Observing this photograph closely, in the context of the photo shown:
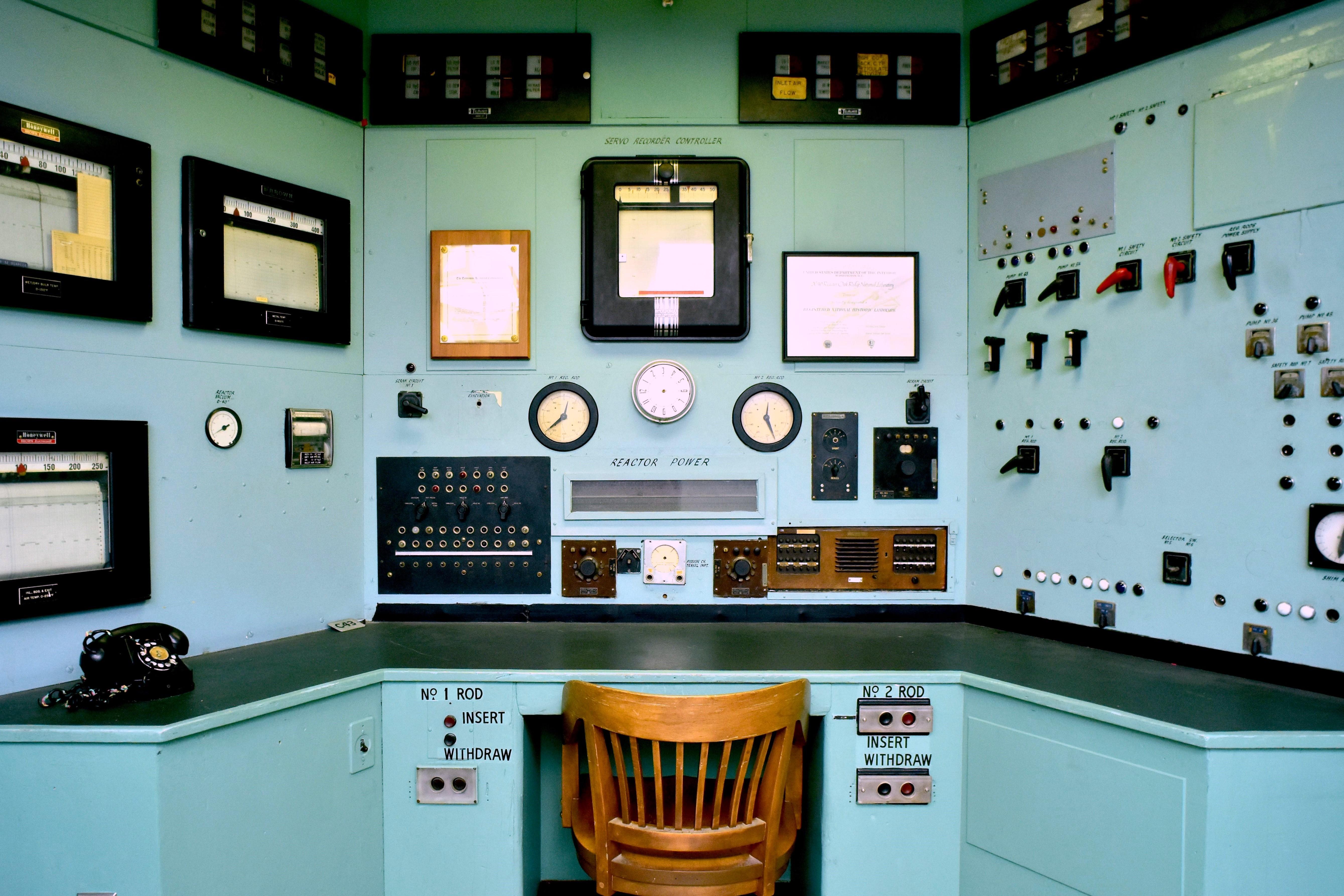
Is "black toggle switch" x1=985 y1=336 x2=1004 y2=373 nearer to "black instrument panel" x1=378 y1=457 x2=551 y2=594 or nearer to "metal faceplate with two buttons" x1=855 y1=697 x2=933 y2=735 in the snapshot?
"metal faceplate with two buttons" x1=855 y1=697 x2=933 y2=735

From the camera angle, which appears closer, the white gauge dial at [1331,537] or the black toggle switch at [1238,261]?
the white gauge dial at [1331,537]

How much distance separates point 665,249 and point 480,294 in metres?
0.65

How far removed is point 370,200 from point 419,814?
1925 millimetres

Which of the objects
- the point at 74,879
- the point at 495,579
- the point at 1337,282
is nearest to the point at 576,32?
the point at 495,579

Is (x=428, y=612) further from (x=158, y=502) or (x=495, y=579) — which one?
(x=158, y=502)

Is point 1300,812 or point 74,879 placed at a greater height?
point 1300,812

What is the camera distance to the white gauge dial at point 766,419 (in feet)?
7.36

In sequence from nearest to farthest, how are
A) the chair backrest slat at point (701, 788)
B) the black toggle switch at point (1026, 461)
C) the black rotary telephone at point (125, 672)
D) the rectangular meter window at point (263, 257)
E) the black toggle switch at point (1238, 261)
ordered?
the chair backrest slat at point (701, 788)
the black rotary telephone at point (125, 672)
the black toggle switch at point (1238, 261)
the rectangular meter window at point (263, 257)
the black toggle switch at point (1026, 461)

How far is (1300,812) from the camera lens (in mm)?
1346

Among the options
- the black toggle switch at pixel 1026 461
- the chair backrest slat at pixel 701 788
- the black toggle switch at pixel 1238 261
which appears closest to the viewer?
the chair backrest slat at pixel 701 788

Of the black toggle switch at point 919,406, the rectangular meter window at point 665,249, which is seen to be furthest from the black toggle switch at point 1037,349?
the rectangular meter window at point 665,249

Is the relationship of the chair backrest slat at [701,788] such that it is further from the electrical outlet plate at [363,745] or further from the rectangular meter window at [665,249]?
the rectangular meter window at [665,249]

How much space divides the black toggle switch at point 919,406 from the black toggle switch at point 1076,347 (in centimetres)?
43

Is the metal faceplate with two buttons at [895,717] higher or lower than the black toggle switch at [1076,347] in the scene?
lower
